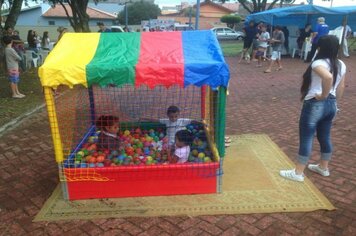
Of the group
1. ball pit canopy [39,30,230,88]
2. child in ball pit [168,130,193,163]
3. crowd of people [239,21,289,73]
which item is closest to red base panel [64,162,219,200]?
child in ball pit [168,130,193,163]

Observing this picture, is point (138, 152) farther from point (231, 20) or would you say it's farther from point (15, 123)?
point (231, 20)

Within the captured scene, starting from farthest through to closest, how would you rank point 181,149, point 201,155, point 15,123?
point 15,123, point 201,155, point 181,149

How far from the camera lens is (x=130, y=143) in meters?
5.27

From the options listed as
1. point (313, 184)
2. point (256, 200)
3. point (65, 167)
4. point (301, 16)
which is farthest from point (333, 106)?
point (301, 16)

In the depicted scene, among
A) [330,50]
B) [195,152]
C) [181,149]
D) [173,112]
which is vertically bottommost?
[195,152]

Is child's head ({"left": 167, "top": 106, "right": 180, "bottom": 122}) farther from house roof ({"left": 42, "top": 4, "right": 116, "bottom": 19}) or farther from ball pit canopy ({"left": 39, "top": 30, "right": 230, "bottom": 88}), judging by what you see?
house roof ({"left": 42, "top": 4, "right": 116, "bottom": 19})

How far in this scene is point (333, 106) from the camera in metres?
4.18

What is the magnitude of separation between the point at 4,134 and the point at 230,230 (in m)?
4.97

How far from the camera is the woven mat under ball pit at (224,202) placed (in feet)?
13.1

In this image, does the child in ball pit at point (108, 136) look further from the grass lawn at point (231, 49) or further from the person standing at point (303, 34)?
the grass lawn at point (231, 49)

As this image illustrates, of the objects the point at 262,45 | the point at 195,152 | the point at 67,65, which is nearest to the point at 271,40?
the point at 262,45

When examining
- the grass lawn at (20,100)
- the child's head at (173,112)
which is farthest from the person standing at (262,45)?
the child's head at (173,112)

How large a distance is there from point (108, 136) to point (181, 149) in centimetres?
105

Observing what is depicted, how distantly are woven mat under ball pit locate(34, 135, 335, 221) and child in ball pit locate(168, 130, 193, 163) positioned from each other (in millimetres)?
481
